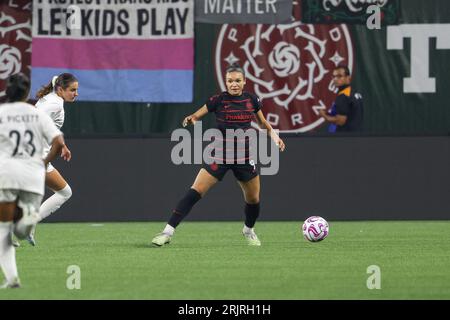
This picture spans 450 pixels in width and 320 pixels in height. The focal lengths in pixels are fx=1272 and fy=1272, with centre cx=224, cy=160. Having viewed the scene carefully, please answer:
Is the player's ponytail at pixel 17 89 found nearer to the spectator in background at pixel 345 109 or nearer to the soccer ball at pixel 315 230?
the soccer ball at pixel 315 230

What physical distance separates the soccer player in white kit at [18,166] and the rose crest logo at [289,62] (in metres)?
9.91

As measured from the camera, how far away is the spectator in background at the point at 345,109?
19422 mm

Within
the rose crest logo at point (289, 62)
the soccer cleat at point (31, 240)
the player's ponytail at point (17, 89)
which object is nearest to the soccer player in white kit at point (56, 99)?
the soccer cleat at point (31, 240)

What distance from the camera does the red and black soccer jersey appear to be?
1422 cm

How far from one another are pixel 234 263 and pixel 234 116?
98.1 inches

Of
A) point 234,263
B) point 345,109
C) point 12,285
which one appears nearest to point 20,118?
point 12,285

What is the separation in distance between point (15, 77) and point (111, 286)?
185 centimetres

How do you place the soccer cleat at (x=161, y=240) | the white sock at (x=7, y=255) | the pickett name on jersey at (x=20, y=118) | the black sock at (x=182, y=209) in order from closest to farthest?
the white sock at (x=7, y=255), the pickett name on jersey at (x=20, y=118), the soccer cleat at (x=161, y=240), the black sock at (x=182, y=209)

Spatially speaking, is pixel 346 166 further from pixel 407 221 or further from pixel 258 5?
pixel 258 5

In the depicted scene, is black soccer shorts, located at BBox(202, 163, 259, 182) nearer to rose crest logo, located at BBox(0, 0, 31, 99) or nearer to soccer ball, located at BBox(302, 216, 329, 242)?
soccer ball, located at BBox(302, 216, 329, 242)

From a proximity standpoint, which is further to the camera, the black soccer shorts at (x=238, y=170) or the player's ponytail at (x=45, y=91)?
the player's ponytail at (x=45, y=91)
